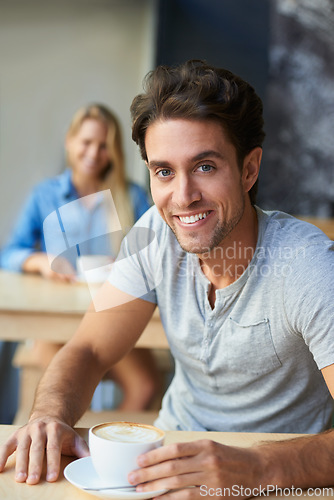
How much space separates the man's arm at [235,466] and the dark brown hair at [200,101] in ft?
1.59

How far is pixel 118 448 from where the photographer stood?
0.58 meters

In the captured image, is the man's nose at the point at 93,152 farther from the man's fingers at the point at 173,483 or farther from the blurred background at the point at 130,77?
the man's fingers at the point at 173,483

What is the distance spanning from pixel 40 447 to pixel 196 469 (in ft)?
0.68

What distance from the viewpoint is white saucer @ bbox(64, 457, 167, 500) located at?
584 millimetres

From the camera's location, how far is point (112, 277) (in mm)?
1067

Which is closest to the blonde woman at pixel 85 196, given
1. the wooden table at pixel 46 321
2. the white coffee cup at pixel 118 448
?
the wooden table at pixel 46 321

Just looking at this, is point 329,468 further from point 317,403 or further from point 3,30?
point 3,30

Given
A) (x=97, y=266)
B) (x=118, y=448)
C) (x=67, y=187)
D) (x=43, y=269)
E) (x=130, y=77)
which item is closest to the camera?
(x=118, y=448)

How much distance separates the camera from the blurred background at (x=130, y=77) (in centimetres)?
322

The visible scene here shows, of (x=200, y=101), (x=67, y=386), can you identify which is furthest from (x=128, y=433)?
(x=200, y=101)

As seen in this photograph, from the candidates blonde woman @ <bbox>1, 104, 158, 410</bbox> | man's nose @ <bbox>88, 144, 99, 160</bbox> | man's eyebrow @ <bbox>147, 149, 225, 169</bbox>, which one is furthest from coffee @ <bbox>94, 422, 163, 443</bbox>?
man's nose @ <bbox>88, 144, 99, 160</bbox>

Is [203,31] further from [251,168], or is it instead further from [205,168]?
[205,168]

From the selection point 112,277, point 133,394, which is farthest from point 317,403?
point 133,394

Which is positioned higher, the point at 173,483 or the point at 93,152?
the point at 93,152
